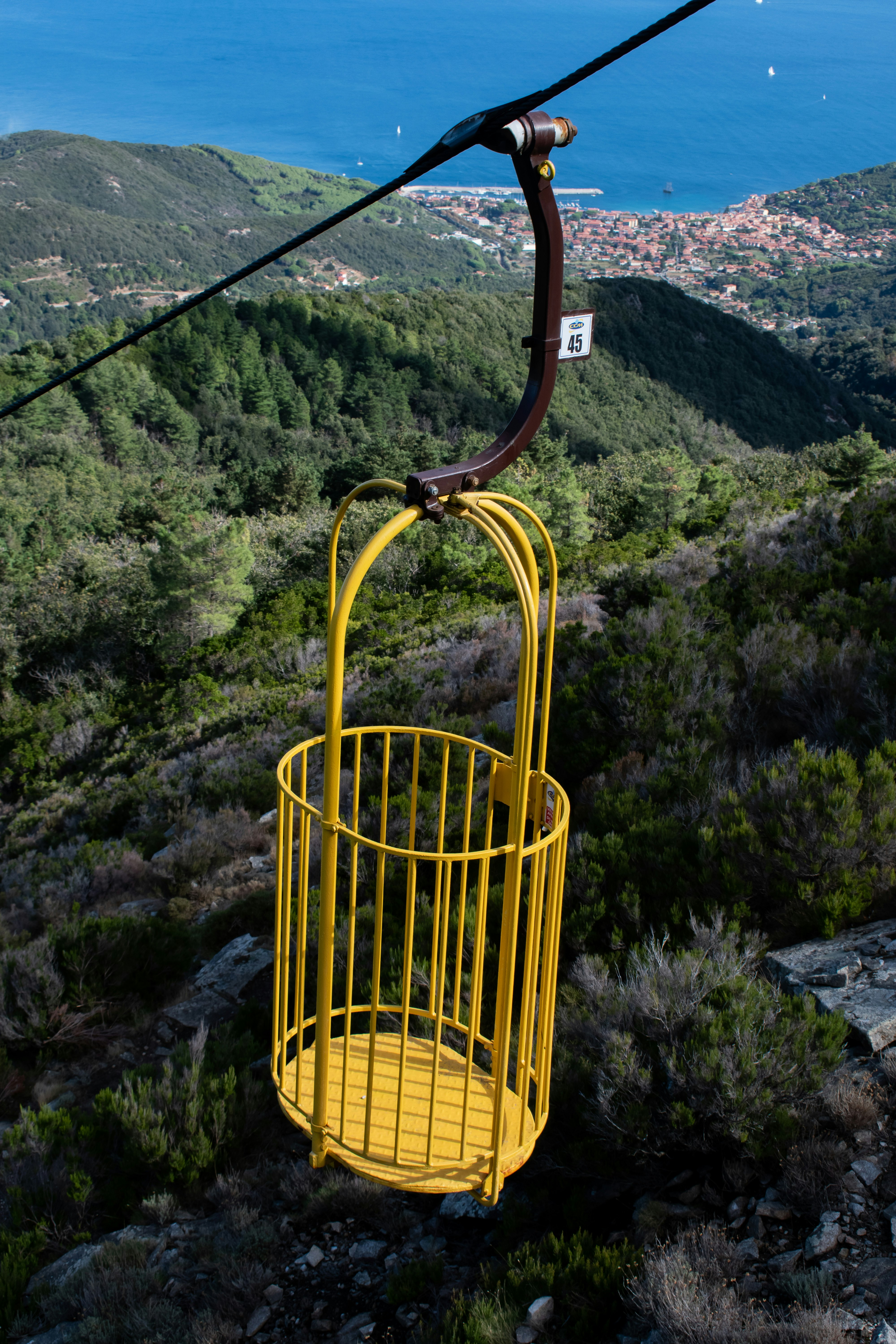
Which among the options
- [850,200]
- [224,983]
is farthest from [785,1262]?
[850,200]

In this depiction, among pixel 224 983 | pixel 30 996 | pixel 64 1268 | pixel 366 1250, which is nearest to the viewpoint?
pixel 366 1250

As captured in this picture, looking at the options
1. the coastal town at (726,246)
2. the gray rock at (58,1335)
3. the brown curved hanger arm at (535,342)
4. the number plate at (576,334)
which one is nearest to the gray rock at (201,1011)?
the gray rock at (58,1335)

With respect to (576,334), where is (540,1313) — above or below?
below

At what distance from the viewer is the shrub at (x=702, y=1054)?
2307mm

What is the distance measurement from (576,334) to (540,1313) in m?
2.44

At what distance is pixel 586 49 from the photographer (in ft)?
12.8

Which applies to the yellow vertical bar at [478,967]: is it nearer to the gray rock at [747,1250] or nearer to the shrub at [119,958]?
the gray rock at [747,1250]

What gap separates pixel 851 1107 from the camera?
2248mm

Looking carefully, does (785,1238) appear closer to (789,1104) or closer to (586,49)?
(789,1104)

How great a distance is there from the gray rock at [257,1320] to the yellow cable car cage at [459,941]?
43cm

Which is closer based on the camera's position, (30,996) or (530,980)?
(530,980)

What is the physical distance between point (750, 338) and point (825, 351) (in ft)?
28.6

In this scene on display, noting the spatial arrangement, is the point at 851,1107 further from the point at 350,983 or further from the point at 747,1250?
the point at 350,983

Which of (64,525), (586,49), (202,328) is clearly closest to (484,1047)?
(586,49)
